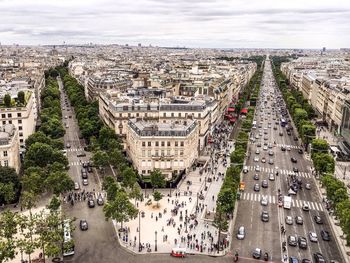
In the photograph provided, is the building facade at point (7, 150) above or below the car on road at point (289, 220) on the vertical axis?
above

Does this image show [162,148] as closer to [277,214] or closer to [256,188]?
[256,188]

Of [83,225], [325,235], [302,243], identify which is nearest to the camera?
[302,243]

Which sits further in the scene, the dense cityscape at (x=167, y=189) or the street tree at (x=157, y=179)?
the street tree at (x=157, y=179)

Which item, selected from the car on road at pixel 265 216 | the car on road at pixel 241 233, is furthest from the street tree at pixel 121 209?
the car on road at pixel 265 216

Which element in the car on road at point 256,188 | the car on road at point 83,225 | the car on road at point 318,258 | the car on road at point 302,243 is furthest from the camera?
the car on road at point 256,188

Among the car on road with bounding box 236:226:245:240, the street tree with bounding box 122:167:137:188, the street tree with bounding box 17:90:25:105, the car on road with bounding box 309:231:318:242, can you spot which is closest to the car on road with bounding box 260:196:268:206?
the car on road with bounding box 236:226:245:240

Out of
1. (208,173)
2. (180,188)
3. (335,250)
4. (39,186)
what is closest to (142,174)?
(180,188)

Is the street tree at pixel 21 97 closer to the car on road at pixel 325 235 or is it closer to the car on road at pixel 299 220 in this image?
the car on road at pixel 299 220

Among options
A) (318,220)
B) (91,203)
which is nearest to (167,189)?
(91,203)

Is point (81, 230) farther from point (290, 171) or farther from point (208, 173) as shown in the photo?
point (290, 171)
